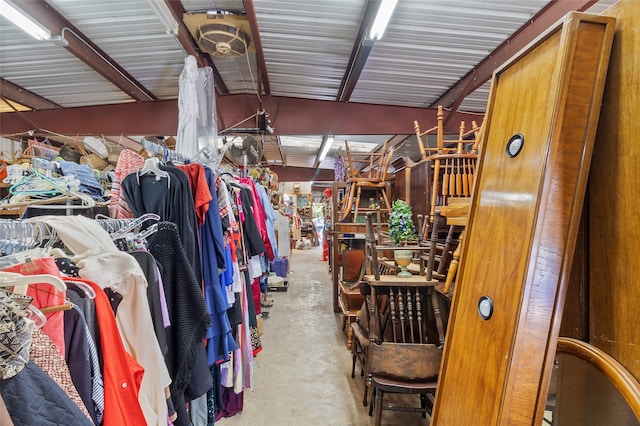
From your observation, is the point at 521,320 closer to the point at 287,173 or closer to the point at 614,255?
the point at 614,255

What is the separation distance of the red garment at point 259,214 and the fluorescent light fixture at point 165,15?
4.93 ft

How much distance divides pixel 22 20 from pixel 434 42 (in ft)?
12.2

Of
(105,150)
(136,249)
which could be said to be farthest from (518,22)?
(105,150)

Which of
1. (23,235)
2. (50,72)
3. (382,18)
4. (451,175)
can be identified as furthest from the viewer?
(50,72)

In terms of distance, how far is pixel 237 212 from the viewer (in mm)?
2631

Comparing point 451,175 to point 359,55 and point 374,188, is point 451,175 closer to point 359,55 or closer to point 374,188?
point 359,55

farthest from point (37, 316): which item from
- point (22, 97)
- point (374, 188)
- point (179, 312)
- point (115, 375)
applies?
point (22, 97)

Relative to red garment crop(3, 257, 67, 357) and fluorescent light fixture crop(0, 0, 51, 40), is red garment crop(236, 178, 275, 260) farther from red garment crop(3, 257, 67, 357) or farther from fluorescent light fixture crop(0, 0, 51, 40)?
red garment crop(3, 257, 67, 357)

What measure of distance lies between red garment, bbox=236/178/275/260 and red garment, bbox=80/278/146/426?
7.05ft

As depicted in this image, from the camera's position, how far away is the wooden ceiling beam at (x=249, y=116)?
4.84 meters

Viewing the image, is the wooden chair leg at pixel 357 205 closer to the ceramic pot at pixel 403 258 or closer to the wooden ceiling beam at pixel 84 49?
the ceramic pot at pixel 403 258

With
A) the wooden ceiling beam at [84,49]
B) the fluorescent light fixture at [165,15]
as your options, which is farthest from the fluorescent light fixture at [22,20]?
the fluorescent light fixture at [165,15]

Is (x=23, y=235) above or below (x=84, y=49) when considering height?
below

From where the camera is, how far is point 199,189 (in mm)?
1806
